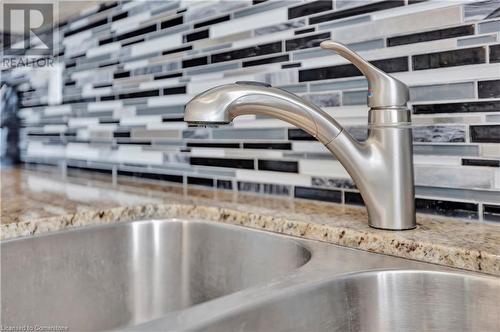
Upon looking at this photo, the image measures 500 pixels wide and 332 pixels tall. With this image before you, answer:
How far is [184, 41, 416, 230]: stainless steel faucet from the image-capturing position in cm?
56

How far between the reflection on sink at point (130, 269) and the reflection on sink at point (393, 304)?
124 millimetres

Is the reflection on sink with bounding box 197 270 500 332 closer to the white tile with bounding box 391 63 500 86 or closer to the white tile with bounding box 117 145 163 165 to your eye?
the white tile with bounding box 391 63 500 86

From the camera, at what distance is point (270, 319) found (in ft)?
1.39

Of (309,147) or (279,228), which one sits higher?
(309,147)

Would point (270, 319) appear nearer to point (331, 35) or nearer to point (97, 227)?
point (97, 227)

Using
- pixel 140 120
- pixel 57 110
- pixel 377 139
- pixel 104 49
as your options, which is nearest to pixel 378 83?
pixel 377 139

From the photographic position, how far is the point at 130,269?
2.54 ft

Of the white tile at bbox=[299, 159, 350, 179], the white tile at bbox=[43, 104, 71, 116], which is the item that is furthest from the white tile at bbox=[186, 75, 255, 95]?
the white tile at bbox=[43, 104, 71, 116]

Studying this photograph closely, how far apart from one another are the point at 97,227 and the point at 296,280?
0.42 m

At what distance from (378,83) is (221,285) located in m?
0.40

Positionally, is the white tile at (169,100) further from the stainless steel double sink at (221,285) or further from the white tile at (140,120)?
the stainless steel double sink at (221,285)

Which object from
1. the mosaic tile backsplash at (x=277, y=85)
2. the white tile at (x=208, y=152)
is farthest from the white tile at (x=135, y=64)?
the white tile at (x=208, y=152)

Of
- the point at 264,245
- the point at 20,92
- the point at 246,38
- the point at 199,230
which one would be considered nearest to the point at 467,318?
the point at 264,245

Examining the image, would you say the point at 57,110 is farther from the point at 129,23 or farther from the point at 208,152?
the point at 208,152
